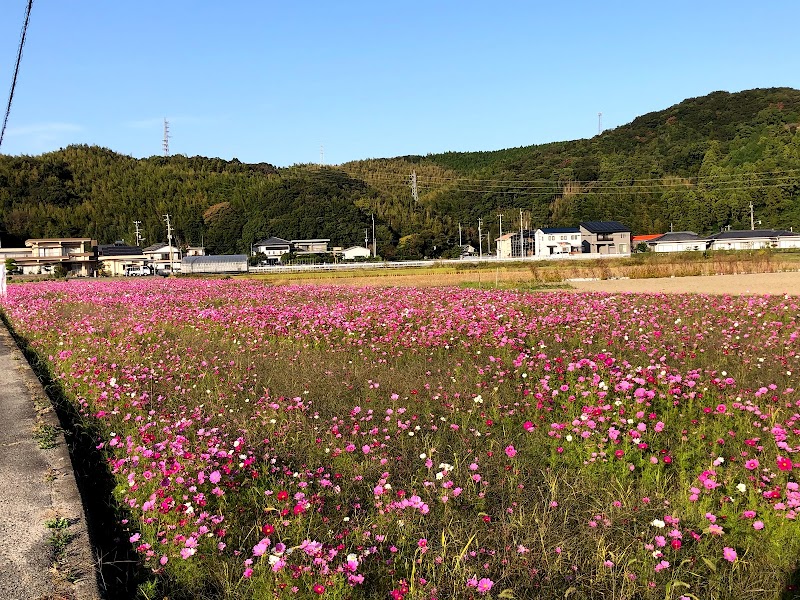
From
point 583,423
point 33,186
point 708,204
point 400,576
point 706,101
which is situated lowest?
point 400,576

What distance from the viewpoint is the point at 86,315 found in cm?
1364

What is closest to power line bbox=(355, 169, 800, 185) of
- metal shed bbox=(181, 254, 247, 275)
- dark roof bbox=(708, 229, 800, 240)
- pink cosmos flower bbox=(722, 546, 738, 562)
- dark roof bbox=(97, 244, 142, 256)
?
dark roof bbox=(708, 229, 800, 240)

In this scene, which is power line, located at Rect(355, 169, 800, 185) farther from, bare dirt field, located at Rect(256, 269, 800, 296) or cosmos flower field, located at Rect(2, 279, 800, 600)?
cosmos flower field, located at Rect(2, 279, 800, 600)

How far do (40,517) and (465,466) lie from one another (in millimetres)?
2807

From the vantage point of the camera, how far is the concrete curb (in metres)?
2.77

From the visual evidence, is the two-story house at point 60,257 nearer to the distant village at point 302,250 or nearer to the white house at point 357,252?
the distant village at point 302,250

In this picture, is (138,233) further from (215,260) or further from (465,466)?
(465,466)

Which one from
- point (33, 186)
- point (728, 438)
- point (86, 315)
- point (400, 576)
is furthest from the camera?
point (33, 186)

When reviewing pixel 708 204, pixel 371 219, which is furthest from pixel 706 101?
pixel 371 219

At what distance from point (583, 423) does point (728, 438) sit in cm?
108

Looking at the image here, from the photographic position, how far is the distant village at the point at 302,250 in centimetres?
6962

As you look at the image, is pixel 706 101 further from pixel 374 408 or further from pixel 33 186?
pixel 374 408

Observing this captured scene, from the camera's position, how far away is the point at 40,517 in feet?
11.4

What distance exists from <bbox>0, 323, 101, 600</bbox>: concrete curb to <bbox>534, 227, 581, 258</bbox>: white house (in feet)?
297
